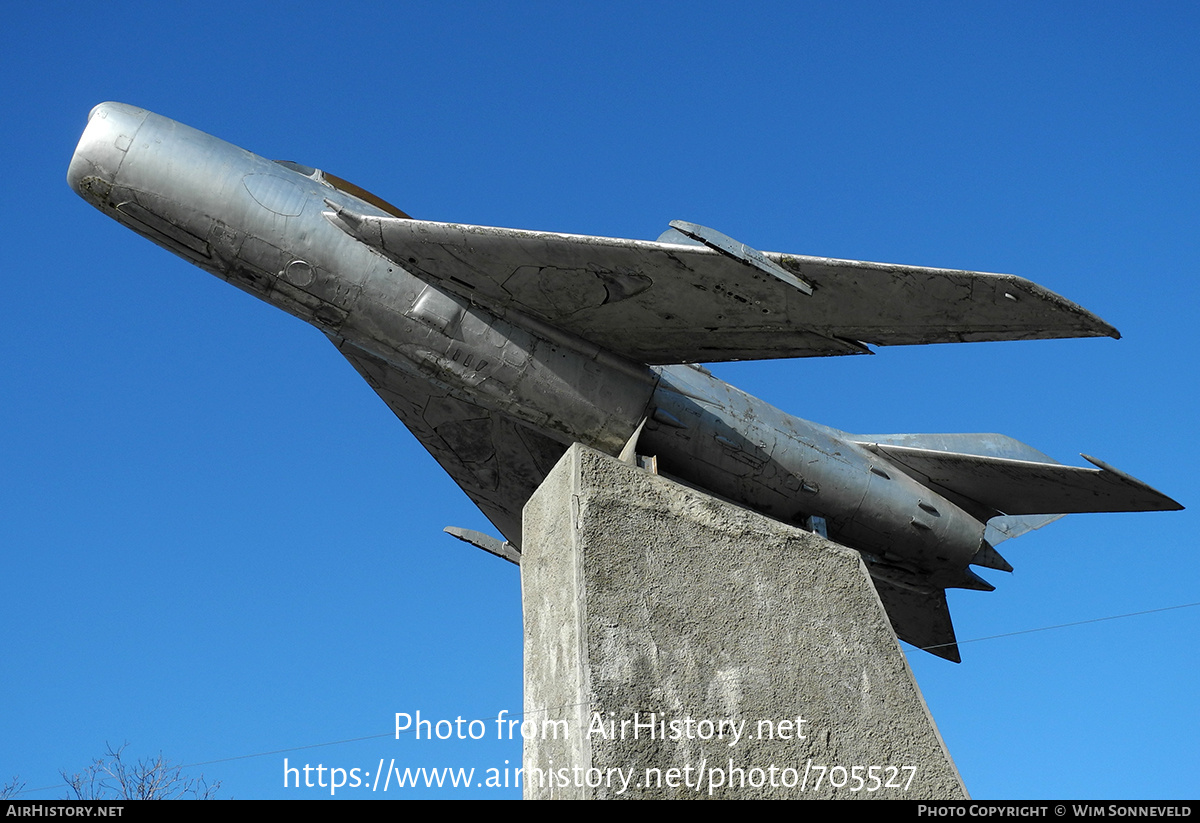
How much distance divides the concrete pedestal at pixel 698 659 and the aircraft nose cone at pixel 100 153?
3461mm

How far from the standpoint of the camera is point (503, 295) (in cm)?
691

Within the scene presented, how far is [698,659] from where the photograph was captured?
563 cm

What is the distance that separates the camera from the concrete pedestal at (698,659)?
521 cm

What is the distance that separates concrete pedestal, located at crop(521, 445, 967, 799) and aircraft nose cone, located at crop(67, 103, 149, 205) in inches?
136

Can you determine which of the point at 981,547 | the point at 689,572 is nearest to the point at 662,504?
the point at 689,572

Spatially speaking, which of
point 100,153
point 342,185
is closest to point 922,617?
point 342,185

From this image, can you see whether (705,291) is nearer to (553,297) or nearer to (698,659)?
(553,297)

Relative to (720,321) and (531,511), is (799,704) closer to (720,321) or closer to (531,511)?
(531,511)

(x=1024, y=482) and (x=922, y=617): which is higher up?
(x=1024, y=482)

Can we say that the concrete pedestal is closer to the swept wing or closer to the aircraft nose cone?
the swept wing

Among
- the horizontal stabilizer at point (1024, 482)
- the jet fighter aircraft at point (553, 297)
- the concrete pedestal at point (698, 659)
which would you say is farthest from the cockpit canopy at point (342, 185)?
the horizontal stabilizer at point (1024, 482)

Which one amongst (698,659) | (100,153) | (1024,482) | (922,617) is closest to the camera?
(698,659)

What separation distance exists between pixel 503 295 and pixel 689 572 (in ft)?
7.41

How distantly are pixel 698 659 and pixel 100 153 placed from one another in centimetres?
491
